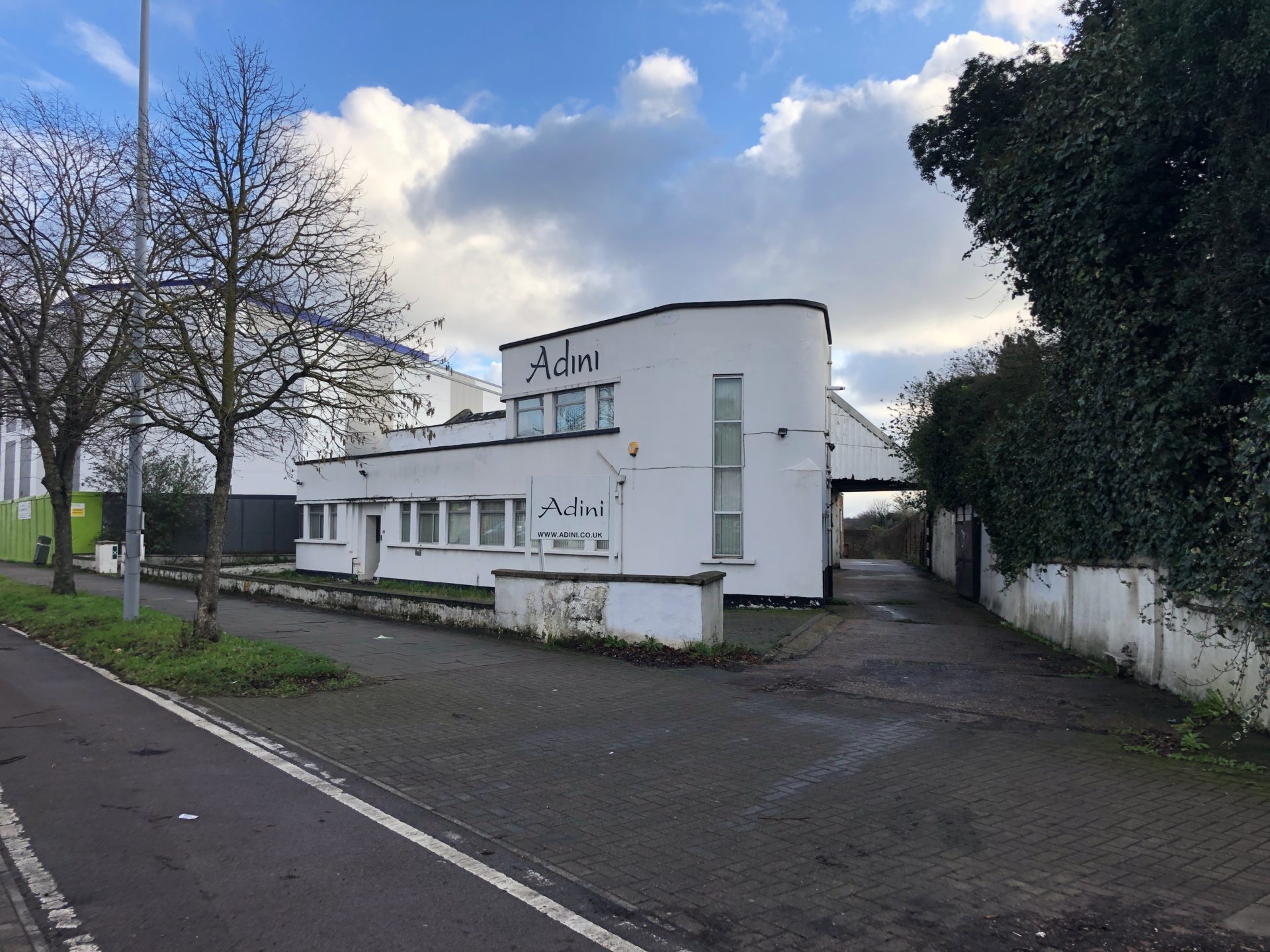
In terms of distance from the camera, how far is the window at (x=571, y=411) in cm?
2172

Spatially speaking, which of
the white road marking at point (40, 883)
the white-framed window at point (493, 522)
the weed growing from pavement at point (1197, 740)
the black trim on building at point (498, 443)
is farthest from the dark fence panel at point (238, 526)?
the weed growing from pavement at point (1197, 740)

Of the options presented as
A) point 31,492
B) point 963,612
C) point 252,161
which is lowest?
point 963,612

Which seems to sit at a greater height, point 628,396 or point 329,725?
point 628,396

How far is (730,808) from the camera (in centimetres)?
586

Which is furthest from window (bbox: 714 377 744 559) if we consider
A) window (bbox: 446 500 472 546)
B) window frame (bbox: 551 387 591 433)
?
window (bbox: 446 500 472 546)

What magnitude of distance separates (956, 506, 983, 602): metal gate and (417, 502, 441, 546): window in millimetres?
→ 14232

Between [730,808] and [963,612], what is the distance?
15.6 metres

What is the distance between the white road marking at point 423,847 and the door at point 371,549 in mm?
19139


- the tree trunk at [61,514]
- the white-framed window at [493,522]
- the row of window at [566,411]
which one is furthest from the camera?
the white-framed window at [493,522]

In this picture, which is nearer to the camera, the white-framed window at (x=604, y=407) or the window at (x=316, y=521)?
the white-framed window at (x=604, y=407)

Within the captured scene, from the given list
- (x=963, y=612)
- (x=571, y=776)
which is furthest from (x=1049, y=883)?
(x=963, y=612)

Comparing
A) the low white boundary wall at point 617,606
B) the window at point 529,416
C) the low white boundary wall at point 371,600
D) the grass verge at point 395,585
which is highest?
the window at point 529,416

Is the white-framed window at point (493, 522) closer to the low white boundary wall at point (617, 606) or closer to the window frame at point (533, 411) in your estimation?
the window frame at point (533, 411)

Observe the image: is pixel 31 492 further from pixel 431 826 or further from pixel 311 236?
pixel 431 826
